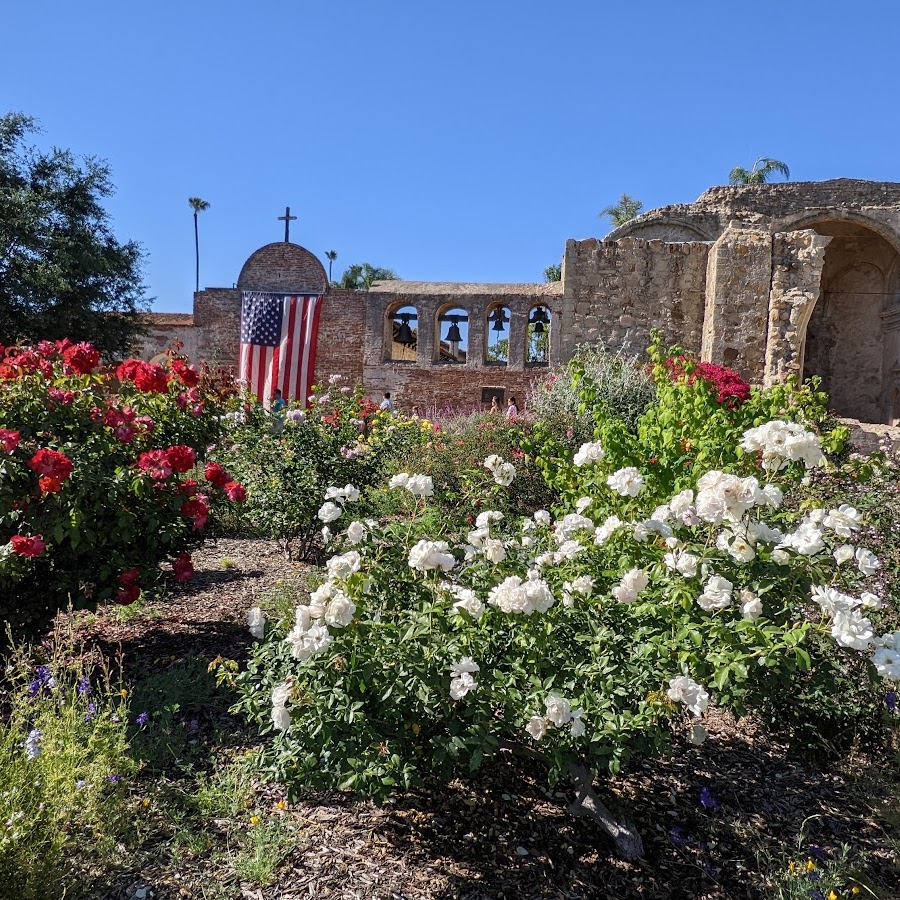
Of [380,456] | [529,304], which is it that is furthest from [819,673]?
[529,304]

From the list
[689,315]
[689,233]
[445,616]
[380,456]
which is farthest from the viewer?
[689,233]

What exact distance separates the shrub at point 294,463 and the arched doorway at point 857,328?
604 inches

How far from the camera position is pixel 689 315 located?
12.5m

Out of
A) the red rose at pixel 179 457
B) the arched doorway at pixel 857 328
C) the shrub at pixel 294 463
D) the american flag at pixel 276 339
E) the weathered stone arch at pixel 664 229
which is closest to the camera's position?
the red rose at pixel 179 457

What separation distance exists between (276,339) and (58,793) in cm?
1535

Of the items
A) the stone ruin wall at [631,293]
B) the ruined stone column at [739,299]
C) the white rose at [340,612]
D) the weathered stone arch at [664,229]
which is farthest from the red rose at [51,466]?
the weathered stone arch at [664,229]

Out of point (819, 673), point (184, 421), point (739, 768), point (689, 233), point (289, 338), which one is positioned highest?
point (689, 233)

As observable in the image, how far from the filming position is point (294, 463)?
19.2 ft

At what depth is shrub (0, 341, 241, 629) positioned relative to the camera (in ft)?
10.6

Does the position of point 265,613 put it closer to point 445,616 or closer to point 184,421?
point 184,421

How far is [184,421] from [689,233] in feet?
49.7

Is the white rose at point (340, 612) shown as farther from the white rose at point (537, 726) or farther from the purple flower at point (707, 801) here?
the purple flower at point (707, 801)

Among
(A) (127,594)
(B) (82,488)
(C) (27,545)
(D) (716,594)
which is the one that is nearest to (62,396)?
(B) (82,488)

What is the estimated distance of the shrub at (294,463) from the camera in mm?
5727
